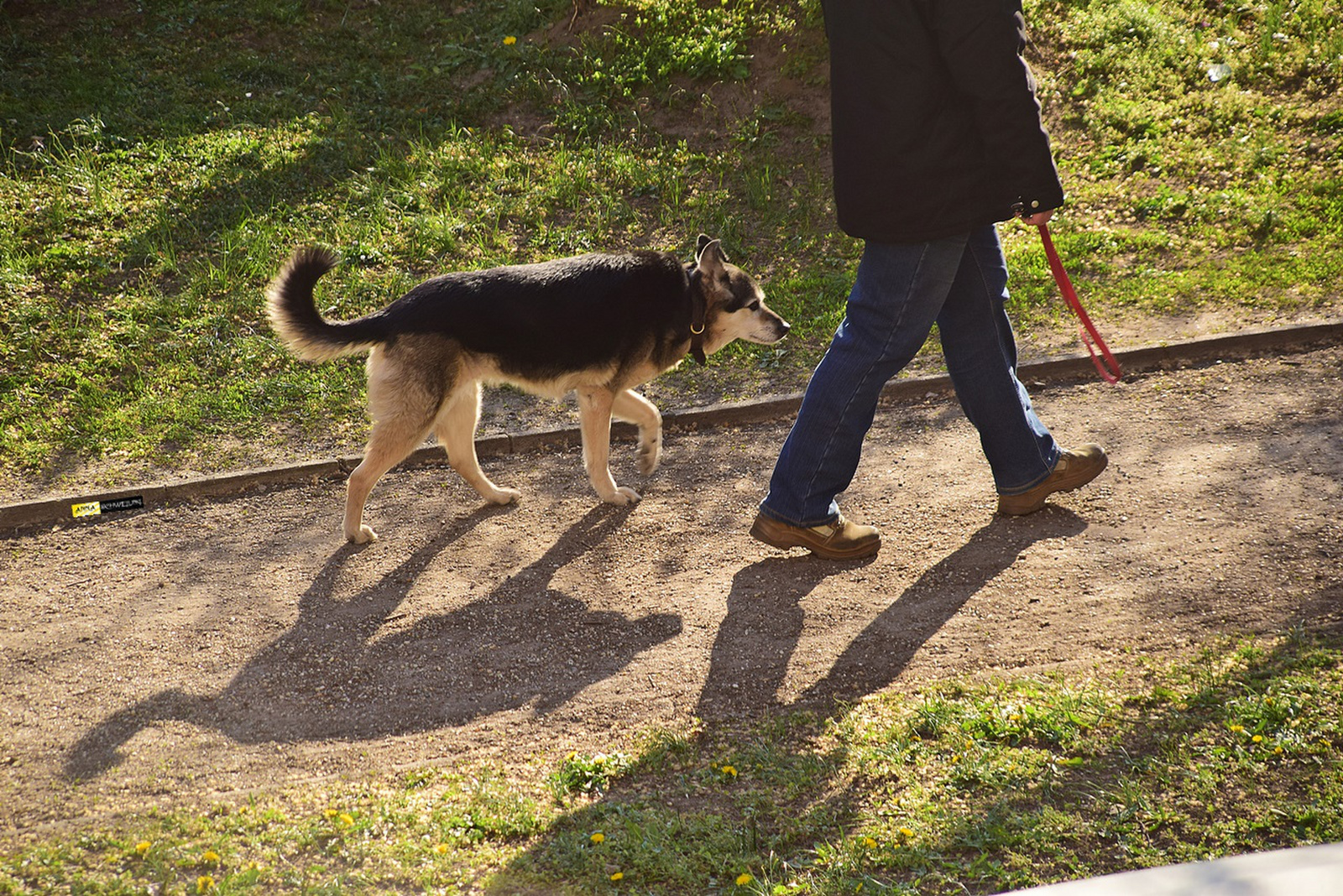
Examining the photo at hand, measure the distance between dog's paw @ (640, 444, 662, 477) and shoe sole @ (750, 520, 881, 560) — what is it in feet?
3.62

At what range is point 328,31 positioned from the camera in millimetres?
10672

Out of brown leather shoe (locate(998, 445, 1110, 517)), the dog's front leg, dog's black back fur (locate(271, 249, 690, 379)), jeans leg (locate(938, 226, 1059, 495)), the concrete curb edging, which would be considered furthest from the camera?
the concrete curb edging

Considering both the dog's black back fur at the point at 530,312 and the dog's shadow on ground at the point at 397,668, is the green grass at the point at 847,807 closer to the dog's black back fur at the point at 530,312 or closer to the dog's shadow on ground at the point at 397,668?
the dog's shadow on ground at the point at 397,668

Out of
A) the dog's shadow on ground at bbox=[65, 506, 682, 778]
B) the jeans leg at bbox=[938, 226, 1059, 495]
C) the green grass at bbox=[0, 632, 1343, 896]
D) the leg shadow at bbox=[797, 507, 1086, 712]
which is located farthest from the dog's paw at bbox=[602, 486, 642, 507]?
the green grass at bbox=[0, 632, 1343, 896]

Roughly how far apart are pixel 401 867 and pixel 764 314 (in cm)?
338

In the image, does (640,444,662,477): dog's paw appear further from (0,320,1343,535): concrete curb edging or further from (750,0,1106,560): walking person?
(750,0,1106,560): walking person

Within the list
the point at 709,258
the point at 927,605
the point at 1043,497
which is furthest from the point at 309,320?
the point at 1043,497

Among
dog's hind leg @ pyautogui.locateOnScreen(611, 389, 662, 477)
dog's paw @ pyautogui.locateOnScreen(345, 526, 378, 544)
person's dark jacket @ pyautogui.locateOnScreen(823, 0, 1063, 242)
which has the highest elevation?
person's dark jacket @ pyautogui.locateOnScreen(823, 0, 1063, 242)

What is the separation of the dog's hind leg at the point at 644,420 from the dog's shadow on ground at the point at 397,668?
3.00ft

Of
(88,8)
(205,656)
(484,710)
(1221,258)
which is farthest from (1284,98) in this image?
(88,8)

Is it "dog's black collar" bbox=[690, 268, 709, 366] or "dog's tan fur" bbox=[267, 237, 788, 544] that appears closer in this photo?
"dog's tan fur" bbox=[267, 237, 788, 544]

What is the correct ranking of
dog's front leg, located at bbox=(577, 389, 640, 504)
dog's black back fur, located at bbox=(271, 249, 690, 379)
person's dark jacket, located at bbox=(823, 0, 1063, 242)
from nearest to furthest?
person's dark jacket, located at bbox=(823, 0, 1063, 242)
dog's black back fur, located at bbox=(271, 249, 690, 379)
dog's front leg, located at bbox=(577, 389, 640, 504)

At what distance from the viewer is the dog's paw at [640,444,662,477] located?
5.28 m

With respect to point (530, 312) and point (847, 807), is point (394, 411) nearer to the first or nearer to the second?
point (530, 312)
